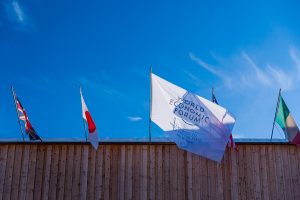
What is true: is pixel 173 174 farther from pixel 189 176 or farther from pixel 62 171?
pixel 62 171

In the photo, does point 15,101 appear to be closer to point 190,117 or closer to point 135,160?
point 135,160

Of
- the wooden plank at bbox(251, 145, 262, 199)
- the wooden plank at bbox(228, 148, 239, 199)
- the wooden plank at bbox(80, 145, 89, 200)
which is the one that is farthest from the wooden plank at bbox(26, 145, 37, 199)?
the wooden plank at bbox(251, 145, 262, 199)

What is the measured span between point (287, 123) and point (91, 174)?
5636 millimetres

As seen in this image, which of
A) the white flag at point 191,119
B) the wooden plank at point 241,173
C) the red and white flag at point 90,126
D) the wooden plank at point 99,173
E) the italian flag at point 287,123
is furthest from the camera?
the wooden plank at point 241,173

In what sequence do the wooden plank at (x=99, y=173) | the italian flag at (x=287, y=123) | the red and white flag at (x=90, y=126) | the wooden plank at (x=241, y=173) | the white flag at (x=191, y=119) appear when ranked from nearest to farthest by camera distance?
the red and white flag at (x=90, y=126), the white flag at (x=191, y=119), the italian flag at (x=287, y=123), the wooden plank at (x=99, y=173), the wooden plank at (x=241, y=173)

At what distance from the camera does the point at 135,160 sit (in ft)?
46.1

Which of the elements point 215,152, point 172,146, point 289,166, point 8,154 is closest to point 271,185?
point 289,166

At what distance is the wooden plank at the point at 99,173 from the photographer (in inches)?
541

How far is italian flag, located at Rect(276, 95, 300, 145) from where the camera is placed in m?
13.6

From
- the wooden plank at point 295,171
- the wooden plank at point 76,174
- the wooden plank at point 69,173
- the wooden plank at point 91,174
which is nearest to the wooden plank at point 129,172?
the wooden plank at point 91,174

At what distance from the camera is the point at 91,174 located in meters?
13.9

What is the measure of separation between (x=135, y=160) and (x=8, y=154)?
11.9 ft

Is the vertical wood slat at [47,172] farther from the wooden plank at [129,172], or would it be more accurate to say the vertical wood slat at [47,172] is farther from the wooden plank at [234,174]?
the wooden plank at [234,174]

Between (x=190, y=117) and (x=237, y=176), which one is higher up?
(x=190, y=117)
